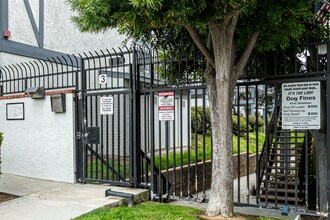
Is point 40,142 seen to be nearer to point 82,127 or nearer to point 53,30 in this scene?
point 82,127

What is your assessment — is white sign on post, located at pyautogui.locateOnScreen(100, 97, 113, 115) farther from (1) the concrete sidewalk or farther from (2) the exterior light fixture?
(2) the exterior light fixture

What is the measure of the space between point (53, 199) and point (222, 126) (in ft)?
9.95

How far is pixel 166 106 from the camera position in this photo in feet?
19.5

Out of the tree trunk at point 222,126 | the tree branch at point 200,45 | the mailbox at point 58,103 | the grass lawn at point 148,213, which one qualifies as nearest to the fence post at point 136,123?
the grass lawn at point 148,213

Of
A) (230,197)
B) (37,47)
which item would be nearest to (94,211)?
(230,197)

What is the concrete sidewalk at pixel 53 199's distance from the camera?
5.01 meters

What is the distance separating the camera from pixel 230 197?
4781 mm

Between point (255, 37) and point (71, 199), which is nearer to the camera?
point (255, 37)

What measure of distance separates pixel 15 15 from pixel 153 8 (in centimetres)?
714

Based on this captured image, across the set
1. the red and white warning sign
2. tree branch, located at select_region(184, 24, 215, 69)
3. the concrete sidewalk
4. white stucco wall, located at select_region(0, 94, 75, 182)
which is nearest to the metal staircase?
tree branch, located at select_region(184, 24, 215, 69)

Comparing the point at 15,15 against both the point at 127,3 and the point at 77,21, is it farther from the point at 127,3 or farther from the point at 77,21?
the point at 127,3

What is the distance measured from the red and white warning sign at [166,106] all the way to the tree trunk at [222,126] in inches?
46.3

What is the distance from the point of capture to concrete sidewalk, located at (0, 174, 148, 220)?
5012mm

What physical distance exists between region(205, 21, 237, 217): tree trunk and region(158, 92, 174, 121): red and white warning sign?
1176mm
